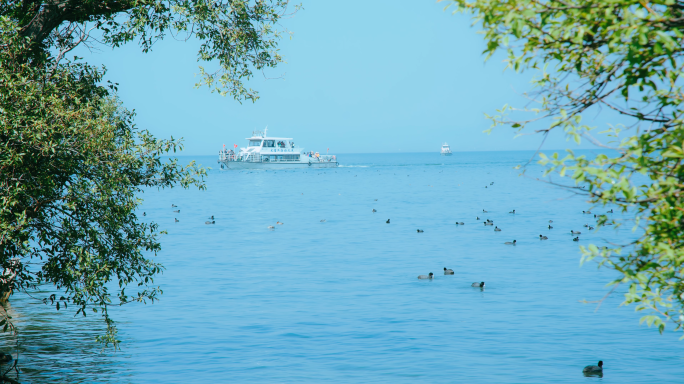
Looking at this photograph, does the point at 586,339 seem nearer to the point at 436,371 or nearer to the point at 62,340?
the point at 436,371

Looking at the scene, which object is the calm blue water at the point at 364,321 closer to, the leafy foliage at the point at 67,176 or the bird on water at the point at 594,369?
the bird on water at the point at 594,369

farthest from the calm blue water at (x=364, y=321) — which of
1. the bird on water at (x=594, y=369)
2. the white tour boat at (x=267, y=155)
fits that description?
the white tour boat at (x=267, y=155)

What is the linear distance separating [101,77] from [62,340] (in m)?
8.39

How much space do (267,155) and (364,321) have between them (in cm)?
10925

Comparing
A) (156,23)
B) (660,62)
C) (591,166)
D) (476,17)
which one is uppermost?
(156,23)

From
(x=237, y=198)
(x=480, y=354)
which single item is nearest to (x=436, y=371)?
(x=480, y=354)

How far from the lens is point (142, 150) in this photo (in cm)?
1125

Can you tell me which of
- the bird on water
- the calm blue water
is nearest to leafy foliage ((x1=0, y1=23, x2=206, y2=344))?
the calm blue water

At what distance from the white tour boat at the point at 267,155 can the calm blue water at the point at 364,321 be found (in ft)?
293

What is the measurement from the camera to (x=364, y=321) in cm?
1866

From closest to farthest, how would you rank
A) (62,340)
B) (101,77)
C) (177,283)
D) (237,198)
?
(101,77)
(62,340)
(177,283)
(237,198)

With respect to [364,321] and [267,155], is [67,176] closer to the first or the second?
[364,321]

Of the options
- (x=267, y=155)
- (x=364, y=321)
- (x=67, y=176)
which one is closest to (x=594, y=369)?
(x=364, y=321)

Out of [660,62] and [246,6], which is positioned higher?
[246,6]
